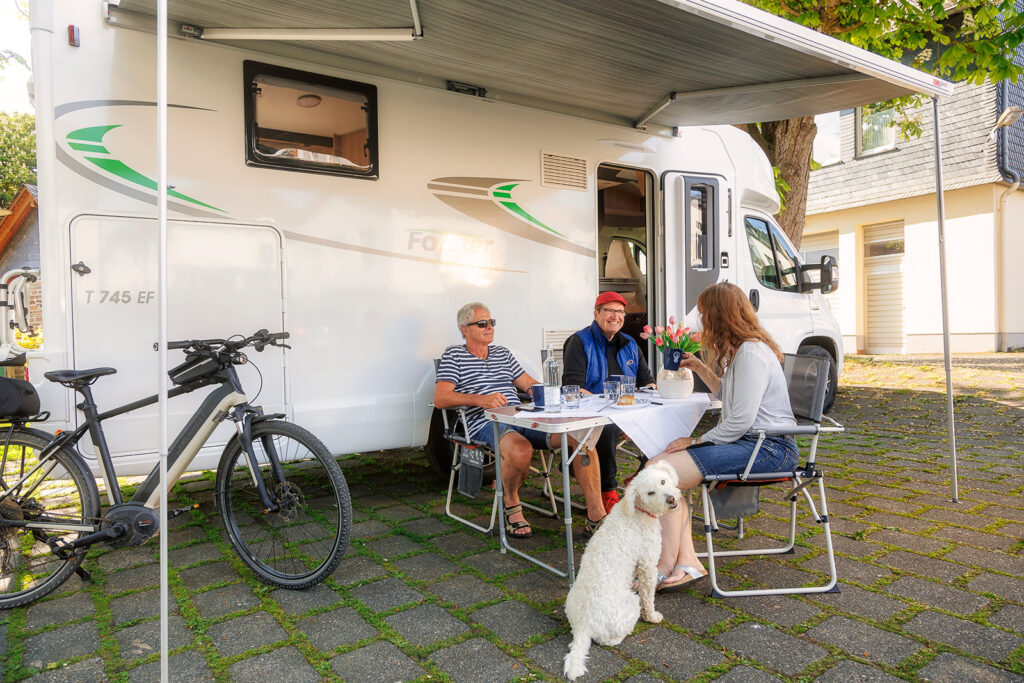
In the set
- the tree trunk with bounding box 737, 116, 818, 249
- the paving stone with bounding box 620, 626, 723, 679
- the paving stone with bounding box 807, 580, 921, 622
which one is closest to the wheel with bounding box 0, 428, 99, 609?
the paving stone with bounding box 620, 626, 723, 679

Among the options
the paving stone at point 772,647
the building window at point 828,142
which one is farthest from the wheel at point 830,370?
the building window at point 828,142

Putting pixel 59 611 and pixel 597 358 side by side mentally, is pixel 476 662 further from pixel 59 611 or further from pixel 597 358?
pixel 597 358

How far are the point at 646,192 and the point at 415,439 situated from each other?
2568 millimetres

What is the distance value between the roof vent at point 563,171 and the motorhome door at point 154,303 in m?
1.79

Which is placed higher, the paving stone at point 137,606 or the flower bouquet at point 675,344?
the flower bouquet at point 675,344

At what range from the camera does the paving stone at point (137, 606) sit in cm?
262

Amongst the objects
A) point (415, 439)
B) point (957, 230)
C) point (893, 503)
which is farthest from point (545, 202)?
point (957, 230)

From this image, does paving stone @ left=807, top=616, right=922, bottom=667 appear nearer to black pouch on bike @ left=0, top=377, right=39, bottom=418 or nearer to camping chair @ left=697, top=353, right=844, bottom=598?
camping chair @ left=697, top=353, right=844, bottom=598

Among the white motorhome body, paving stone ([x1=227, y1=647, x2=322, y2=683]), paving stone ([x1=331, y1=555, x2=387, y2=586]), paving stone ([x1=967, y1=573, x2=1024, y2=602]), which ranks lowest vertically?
paving stone ([x1=227, y1=647, x2=322, y2=683])

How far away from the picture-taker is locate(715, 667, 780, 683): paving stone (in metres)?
2.11

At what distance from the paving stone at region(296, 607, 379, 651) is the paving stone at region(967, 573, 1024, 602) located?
236cm

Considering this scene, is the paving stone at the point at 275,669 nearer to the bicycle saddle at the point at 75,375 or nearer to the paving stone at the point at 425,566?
A: the paving stone at the point at 425,566

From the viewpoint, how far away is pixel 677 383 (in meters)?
3.23

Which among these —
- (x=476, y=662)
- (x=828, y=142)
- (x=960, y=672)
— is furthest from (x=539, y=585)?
(x=828, y=142)
